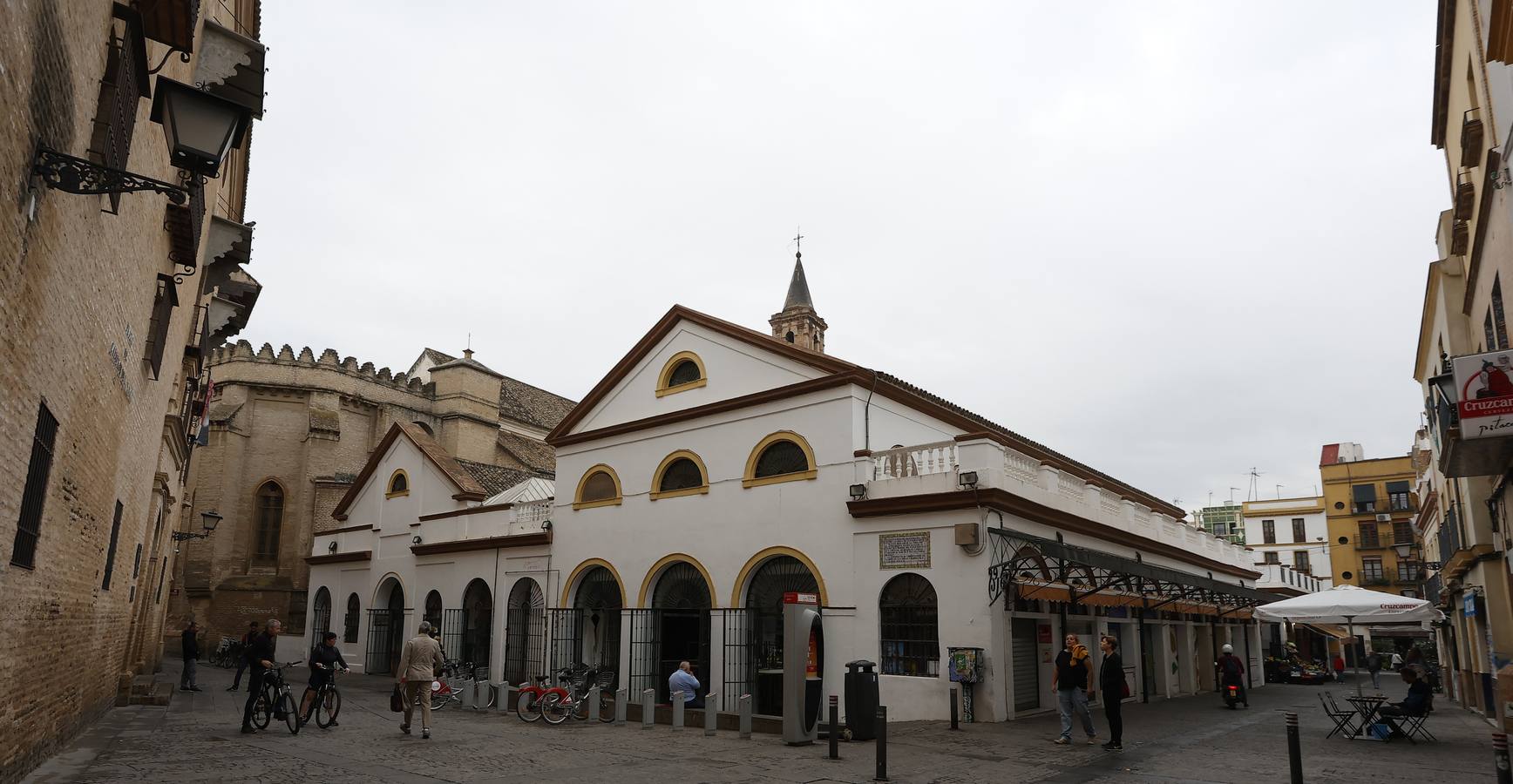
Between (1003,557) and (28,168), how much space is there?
13842 mm

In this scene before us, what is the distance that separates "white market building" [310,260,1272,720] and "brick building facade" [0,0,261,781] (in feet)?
32.3

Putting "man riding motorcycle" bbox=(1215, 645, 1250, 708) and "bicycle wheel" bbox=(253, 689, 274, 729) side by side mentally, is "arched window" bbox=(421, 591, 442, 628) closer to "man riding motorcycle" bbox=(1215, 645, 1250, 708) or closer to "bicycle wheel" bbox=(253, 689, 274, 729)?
"bicycle wheel" bbox=(253, 689, 274, 729)

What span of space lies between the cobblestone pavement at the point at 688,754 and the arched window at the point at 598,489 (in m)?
6.81

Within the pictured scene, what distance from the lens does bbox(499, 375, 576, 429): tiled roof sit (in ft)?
137

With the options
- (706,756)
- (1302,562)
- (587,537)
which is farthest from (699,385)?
(1302,562)

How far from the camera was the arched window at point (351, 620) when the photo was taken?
2889 centimetres

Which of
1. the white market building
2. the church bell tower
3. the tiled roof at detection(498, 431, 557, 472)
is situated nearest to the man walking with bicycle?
the white market building

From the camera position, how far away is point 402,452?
28.8 m

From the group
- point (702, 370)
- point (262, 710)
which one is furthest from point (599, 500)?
point (262, 710)

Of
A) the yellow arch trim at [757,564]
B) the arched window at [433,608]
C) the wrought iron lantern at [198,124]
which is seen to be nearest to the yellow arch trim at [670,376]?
the yellow arch trim at [757,564]

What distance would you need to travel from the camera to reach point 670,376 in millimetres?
21844

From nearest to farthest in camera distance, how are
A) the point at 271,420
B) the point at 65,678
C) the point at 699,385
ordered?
the point at 65,678 → the point at 699,385 → the point at 271,420

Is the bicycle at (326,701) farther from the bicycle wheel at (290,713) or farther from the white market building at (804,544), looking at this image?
the white market building at (804,544)

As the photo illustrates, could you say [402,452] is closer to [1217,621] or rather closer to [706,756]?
[706,756]
